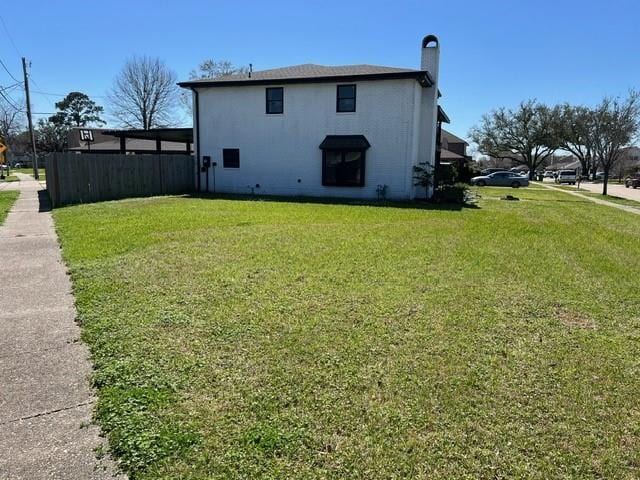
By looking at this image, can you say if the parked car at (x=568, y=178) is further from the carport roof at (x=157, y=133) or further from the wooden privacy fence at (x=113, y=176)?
the wooden privacy fence at (x=113, y=176)

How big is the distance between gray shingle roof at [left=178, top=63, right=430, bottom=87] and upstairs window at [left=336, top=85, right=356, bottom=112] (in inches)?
22.3

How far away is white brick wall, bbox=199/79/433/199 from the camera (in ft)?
60.1

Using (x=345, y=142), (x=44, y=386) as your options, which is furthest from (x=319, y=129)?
(x=44, y=386)

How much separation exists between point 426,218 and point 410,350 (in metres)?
9.27

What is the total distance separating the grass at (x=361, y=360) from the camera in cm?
252

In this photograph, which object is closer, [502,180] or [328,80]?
[328,80]

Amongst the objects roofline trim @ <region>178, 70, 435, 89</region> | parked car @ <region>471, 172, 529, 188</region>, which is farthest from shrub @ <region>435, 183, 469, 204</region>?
parked car @ <region>471, 172, 529, 188</region>

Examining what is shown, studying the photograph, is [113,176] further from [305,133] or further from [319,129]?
[319,129]

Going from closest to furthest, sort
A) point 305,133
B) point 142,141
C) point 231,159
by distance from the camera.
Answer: point 305,133 < point 231,159 < point 142,141

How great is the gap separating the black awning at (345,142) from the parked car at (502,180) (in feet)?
78.6

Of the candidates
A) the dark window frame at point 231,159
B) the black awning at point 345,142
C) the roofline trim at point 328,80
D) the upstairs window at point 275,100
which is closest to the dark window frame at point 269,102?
the upstairs window at point 275,100

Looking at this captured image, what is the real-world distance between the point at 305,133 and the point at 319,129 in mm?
662

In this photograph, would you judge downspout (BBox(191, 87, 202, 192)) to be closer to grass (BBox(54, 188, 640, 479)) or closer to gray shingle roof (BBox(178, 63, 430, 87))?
gray shingle roof (BBox(178, 63, 430, 87))

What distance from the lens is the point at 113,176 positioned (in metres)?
17.1
